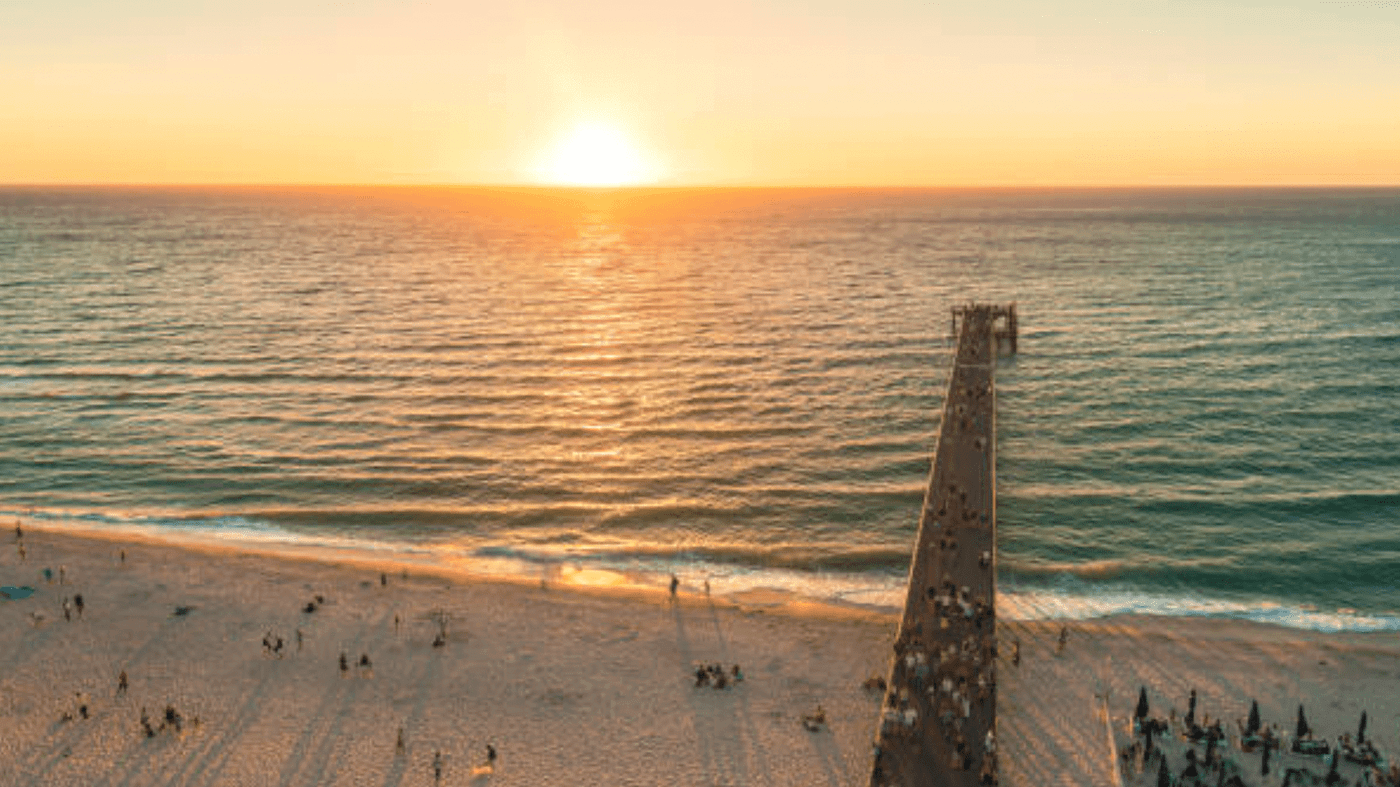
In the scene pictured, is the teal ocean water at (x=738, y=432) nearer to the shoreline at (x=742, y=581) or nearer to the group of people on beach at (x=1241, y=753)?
the shoreline at (x=742, y=581)

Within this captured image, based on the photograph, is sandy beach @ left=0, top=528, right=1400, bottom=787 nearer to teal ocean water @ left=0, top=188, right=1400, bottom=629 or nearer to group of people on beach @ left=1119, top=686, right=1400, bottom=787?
group of people on beach @ left=1119, top=686, right=1400, bottom=787

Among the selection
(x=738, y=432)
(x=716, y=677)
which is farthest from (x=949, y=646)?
(x=738, y=432)

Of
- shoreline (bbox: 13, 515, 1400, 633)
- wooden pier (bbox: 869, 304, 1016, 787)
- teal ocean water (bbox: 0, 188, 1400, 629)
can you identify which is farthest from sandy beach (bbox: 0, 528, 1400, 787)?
teal ocean water (bbox: 0, 188, 1400, 629)

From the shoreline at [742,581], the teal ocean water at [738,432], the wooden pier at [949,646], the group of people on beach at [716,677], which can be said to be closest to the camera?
the wooden pier at [949,646]

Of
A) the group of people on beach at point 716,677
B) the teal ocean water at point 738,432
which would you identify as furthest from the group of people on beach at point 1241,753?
the group of people on beach at point 716,677

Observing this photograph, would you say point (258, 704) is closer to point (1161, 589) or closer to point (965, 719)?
point (965, 719)

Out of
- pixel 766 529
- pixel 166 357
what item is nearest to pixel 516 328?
pixel 166 357

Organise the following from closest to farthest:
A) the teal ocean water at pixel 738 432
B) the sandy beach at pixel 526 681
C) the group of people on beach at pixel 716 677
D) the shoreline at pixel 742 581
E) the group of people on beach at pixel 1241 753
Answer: the group of people on beach at pixel 1241 753 < the sandy beach at pixel 526 681 < the group of people on beach at pixel 716 677 < the shoreline at pixel 742 581 < the teal ocean water at pixel 738 432
